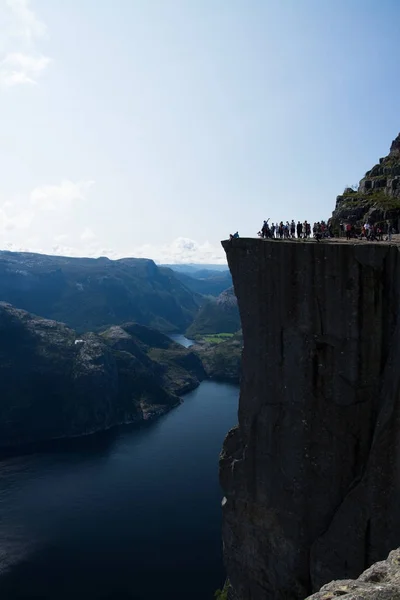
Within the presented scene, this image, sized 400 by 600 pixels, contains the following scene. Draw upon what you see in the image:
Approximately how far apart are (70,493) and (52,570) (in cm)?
3124

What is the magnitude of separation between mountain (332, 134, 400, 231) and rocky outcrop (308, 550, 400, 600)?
29613 mm

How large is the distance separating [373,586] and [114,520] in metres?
91.7

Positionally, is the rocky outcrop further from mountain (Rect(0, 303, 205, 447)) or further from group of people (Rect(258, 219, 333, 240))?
mountain (Rect(0, 303, 205, 447))

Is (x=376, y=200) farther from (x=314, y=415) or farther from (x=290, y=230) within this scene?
(x=314, y=415)

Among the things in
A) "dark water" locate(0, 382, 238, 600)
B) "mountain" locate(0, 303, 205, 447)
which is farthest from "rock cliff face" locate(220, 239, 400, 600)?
"mountain" locate(0, 303, 205, 447)

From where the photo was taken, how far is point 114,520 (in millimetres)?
97562

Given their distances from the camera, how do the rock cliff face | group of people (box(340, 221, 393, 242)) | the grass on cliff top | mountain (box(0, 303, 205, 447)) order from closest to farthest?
the rock cliff face
group of people (box(340, 221, 393, 242))
the grass on cliff top
mountain (box(0, 303, 205, 447))

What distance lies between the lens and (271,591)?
1394 inches

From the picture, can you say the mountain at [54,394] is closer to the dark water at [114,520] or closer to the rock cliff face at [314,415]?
the dark water at [114,520]

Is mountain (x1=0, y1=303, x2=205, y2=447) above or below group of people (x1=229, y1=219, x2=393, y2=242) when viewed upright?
below

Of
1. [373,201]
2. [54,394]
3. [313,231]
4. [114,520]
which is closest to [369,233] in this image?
→ [313,231]

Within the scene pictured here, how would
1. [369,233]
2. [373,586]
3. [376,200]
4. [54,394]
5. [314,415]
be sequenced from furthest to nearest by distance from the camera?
[54,394]
[376,200]
[369,233]
[314,415]
[373,586]

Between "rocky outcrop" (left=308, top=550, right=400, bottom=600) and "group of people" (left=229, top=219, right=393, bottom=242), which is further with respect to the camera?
"group of people" (left=229, top=219, right=393, bottom=242)

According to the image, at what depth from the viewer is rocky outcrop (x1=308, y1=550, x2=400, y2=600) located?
14.8 metres
